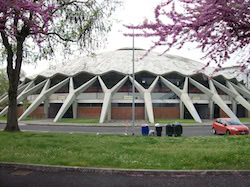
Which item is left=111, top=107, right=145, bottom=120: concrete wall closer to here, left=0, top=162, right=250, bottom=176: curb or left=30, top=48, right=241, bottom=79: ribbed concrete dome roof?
left=30, top=48, right=241, bottom=79: ribbed concrete dome roof

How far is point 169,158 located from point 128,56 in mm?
36729

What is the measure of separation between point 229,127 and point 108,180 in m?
12.8

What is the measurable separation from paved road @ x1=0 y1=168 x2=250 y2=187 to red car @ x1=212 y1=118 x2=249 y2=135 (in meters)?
10.5

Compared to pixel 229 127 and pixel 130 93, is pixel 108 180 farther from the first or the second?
pixel 130 93

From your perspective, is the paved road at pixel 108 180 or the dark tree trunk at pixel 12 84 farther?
the dark tree trunk at pixel 12 84

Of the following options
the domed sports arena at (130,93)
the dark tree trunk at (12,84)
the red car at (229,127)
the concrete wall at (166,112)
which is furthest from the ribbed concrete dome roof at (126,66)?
the dark tree trunk at (12,84)

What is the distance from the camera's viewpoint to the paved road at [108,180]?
513 centimetres

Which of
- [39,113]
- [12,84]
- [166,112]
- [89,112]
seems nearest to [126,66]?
[89,112]

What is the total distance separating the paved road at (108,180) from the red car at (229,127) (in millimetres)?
10502

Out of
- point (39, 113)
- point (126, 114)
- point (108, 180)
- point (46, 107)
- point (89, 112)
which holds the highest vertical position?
point (108, 180)

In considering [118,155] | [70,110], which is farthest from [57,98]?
[118,155]

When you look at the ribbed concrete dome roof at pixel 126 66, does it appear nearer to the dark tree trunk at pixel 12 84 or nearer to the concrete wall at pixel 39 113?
the concrete wall at pixel 39 113

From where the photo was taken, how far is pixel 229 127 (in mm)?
15602

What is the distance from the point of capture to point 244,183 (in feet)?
17.0
